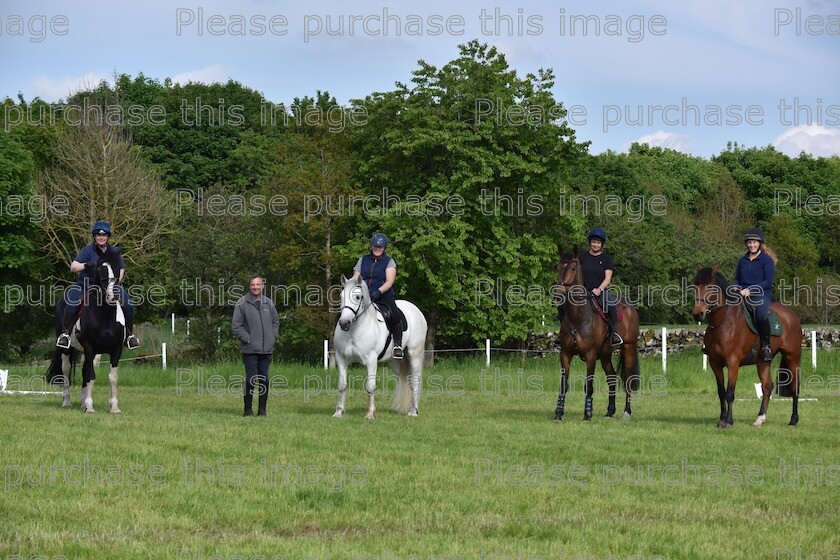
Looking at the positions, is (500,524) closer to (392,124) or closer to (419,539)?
(419,539)

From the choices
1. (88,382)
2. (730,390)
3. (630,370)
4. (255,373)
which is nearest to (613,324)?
(630,370)

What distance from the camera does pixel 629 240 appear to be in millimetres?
67562

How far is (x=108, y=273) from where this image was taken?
16453mm

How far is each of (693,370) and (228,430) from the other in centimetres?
1883

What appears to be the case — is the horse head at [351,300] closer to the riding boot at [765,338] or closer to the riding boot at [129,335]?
the riding boot at [129,335]

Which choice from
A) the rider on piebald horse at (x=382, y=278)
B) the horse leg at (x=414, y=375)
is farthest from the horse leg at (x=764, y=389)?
the rider on piebald horse at (x=382, y=278)

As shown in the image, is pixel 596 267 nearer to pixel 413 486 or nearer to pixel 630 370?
pixel 630 370

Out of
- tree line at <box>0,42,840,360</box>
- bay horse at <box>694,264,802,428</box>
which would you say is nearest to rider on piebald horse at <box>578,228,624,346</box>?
bay horse at <box>694,264,802,428</box>

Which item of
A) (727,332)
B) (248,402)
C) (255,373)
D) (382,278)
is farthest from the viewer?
(255,373)

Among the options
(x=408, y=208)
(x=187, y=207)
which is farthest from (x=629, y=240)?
(x=408, y=208)

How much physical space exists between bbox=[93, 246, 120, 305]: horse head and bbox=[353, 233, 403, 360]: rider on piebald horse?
12.2ft

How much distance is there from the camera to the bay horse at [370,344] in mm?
16516

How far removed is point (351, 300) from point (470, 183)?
22405 millimetres

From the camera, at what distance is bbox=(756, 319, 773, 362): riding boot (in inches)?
632
